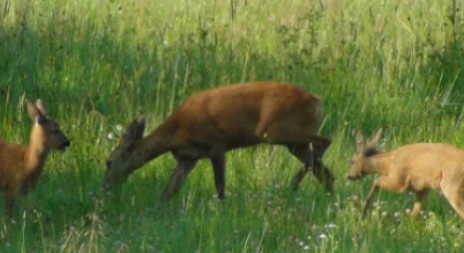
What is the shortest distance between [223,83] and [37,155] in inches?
99.6

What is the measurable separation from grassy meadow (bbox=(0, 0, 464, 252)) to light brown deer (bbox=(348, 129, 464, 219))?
0.14m

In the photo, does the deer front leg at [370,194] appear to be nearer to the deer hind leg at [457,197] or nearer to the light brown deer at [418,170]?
the light brown deer at [418,170]

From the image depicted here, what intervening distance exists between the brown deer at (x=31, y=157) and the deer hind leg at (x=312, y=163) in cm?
152

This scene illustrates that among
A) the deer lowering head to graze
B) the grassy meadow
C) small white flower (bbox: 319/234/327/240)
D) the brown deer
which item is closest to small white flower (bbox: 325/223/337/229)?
the grassy meadow

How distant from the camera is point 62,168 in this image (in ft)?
32.4

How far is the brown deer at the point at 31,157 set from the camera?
9.35 meters

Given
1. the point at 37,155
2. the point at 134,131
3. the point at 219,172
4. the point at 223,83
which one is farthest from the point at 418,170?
the point at 223,83

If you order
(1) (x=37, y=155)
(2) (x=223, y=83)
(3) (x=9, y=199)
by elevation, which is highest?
(1) (x=37, y=155)

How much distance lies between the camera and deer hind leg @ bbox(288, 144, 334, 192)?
9.55 metres

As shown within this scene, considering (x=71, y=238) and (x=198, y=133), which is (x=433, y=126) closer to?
(x=198, y=133)

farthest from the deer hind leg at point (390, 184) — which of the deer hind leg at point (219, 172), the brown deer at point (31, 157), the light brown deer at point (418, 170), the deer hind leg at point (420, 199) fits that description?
the brown deer at point (31, 157)

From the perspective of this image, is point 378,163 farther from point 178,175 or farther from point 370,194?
point 178,175

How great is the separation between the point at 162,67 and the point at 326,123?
1.57m

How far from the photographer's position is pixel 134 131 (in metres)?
10.2
